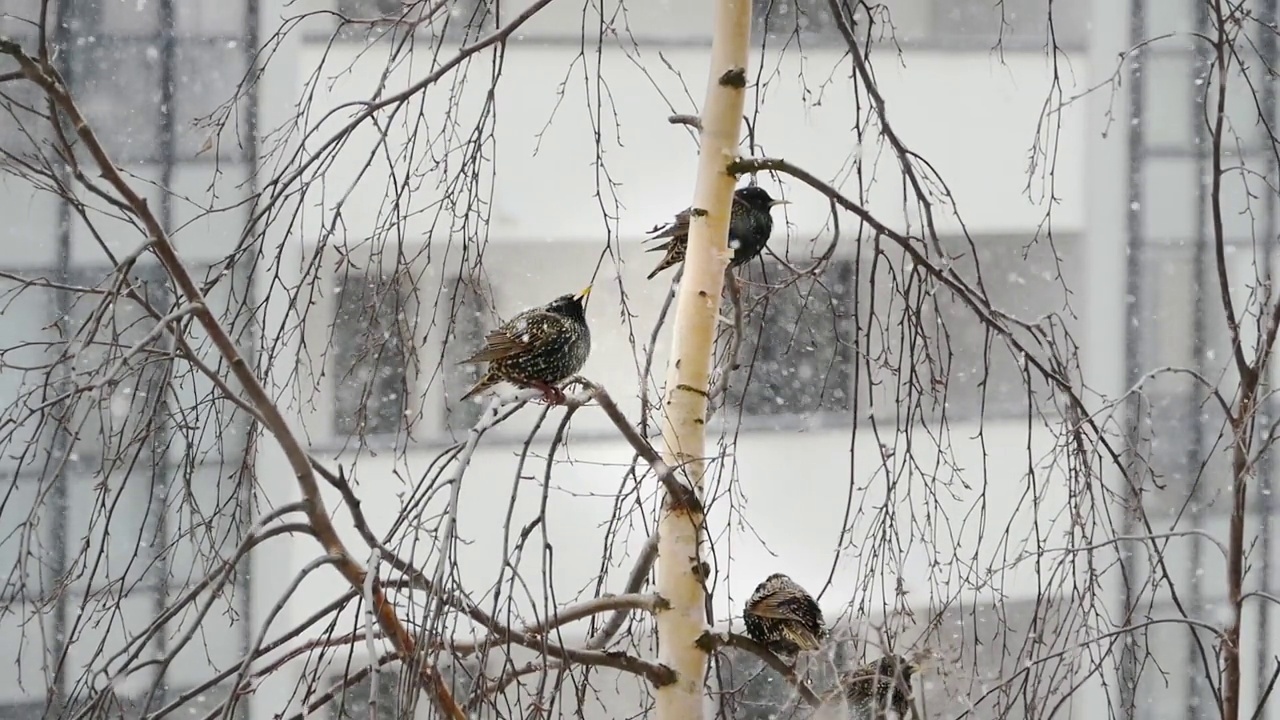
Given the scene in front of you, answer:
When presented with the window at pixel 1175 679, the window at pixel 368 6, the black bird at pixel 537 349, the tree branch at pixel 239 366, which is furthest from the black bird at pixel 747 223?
the window at pixel 1175 679

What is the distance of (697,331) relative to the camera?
1223 millimetres

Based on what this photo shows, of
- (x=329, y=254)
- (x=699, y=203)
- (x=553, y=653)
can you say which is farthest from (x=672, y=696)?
(x=329, y=254)

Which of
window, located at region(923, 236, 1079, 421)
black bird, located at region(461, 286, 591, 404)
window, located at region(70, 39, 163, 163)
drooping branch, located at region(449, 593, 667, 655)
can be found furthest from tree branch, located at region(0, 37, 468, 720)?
window, located at region(923, 236, 1079, 421)

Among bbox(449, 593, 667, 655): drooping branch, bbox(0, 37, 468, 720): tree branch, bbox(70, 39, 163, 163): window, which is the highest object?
bbox(70, 39, 163, 163): window

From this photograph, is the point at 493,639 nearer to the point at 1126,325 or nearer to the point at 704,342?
the point at 704,342

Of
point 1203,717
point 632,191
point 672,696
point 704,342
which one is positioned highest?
point 632,191

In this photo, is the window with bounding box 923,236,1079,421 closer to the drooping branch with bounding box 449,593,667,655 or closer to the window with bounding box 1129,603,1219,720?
the window with bounding box 1129,603,1219,720

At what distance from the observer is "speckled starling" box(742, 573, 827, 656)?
1.47 metres

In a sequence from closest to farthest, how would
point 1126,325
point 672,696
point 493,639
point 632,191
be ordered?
point 493,639, point 672,696, point 632,191, point 1126,325

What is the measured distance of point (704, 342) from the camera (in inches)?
48.4

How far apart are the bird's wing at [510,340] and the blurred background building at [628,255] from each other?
80 cm

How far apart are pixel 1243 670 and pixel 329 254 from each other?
2.18 metres

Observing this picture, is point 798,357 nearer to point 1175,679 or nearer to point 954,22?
point 954,22

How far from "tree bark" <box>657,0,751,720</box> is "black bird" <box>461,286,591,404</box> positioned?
221 millimetres
